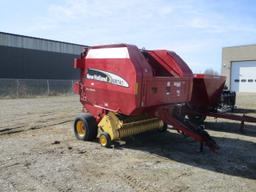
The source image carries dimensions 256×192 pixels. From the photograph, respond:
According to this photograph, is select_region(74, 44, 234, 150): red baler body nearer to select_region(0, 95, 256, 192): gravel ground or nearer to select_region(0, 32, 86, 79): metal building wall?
select_region(0, 95, 256, 192): gravel ground

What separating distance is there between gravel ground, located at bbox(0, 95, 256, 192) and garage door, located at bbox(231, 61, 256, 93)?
106 ft

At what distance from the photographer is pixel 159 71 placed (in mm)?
8375

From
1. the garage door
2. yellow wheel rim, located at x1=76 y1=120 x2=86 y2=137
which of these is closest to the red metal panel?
yellow wheel rim, located at x1=76 y1=120 x2=86 y2=137

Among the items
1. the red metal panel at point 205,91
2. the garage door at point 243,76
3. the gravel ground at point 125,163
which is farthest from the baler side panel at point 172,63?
the garage door at point 243,76

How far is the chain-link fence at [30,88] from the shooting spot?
77.7 feet

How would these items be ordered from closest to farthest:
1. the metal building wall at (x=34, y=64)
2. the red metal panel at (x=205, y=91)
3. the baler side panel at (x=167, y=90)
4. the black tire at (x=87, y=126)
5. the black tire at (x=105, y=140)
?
the baler side panel at (x=167, y=90)
the black tire at (x=105, y=140)
the black tire at (x=87, y=126)
the red metal panel at (x=205, y=91)
the metal building wall at (x=34, y=64)

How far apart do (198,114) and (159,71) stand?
2.76m

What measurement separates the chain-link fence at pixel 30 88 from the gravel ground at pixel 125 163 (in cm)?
1479

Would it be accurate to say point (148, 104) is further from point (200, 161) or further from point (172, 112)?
point (200, 161)

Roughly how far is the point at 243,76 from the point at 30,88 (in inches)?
1034

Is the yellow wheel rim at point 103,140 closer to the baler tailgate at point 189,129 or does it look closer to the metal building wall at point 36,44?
the baler tailgate at point 189,129

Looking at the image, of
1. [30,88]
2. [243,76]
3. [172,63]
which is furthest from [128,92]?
[243,76]

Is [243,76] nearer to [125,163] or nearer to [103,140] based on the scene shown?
[103,140]

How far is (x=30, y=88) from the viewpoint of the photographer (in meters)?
25.3
